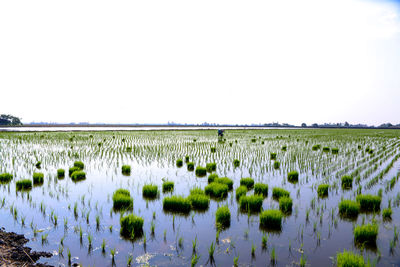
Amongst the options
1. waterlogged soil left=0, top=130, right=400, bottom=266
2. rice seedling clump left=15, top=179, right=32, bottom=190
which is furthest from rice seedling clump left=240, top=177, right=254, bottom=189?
rice seedling clump left=15, top=179, right=32, bottom=190

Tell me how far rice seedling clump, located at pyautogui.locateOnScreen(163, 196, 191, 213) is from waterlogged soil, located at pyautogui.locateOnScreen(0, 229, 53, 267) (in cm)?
217

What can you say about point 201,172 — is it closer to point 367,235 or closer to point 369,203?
point 369,203

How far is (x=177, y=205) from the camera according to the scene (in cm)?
486

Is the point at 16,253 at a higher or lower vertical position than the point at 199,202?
lower

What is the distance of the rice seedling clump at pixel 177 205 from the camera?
4840 millimetres

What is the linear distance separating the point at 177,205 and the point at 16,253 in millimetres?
2575

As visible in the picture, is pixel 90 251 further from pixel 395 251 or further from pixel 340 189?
pixel 340 189

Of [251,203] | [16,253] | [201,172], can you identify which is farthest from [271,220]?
[201,172]

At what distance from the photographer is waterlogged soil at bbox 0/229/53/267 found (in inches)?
115

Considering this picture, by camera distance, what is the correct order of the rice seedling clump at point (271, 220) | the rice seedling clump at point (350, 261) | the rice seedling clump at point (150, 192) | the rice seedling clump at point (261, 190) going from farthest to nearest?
the rice seedling clump at point (261, 190), the rice seedling clump at point (150, 192), the rice seedling clump at point (271, 220), the rice seedling clump at point (350, 261)

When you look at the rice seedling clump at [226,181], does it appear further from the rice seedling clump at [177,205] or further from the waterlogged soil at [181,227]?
the rice seedling clump at [177,205]

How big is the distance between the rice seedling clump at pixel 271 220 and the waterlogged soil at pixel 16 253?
3.17 metres

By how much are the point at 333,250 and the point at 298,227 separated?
75 cm

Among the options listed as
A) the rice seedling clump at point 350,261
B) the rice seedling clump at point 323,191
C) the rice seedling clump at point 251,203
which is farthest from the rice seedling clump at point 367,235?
the rice seedling clump at point 323,191
